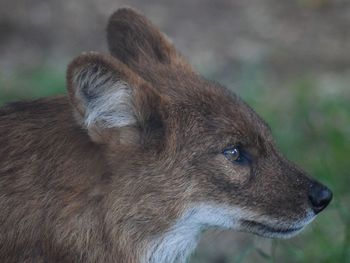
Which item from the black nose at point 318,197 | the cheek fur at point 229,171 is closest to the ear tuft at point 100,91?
the cheek fur at point 229,171

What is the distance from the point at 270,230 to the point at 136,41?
1469 mm

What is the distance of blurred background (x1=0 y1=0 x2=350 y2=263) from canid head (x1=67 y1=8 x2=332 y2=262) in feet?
6.44

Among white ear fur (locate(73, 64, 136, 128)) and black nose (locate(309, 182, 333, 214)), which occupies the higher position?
white ear fur (locate(73, 64, 136, 128))

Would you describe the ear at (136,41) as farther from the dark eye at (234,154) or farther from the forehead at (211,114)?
the dark eye at (234,154)

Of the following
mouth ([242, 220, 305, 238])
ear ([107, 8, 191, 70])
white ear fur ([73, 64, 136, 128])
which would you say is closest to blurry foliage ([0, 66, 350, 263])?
mouth ([242, 220, 305, 238])

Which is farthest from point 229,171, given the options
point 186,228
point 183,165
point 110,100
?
point 110,100

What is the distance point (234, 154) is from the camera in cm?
606

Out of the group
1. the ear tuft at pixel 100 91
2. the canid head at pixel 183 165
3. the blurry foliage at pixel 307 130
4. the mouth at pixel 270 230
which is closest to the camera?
the ear tuft at pixel 100 91

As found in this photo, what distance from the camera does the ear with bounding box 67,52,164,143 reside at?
5.63 metres

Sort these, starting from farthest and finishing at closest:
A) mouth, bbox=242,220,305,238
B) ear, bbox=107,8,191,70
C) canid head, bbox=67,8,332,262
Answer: ear, bbox=107,8,191,70, mouth, bbox=242,220,305,238, canid head, bbox=67,8,332,262

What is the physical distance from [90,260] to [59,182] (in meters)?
0.47

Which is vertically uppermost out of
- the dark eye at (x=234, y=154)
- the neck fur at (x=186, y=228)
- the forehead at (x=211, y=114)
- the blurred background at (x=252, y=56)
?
the forehead at (x=211, y=114)

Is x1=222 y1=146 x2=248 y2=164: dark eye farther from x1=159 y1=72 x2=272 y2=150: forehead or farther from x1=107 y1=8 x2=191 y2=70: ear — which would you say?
x1=107 y1=8 x2=191 y2=70: ear

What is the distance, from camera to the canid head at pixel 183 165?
5.86m
